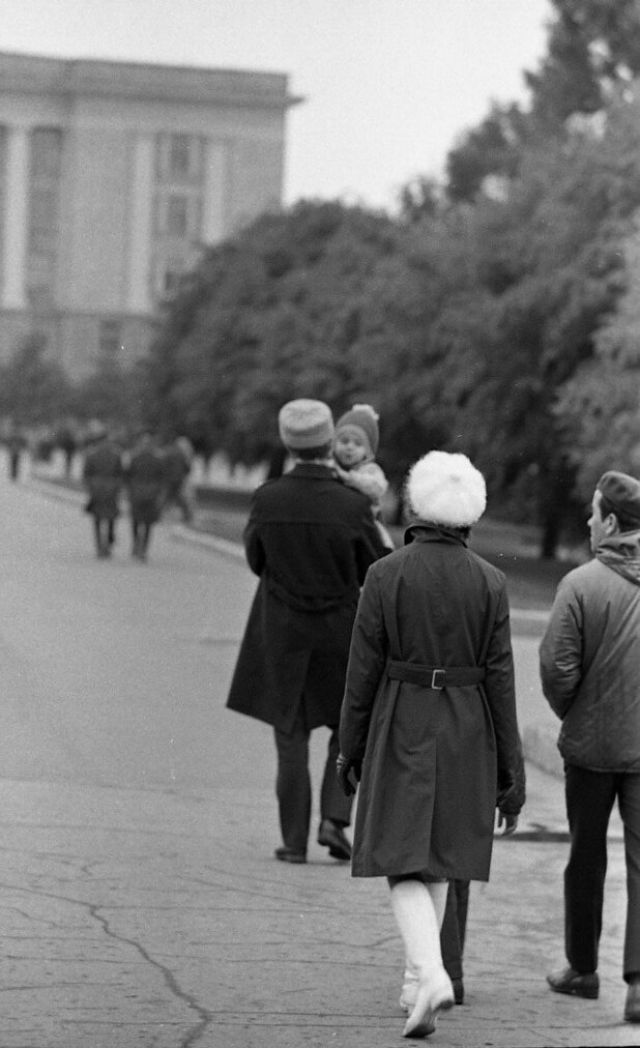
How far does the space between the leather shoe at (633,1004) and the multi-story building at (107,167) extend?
10.2 metres

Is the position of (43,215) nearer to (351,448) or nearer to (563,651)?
(351,448)

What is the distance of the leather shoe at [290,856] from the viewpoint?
26.4 feet

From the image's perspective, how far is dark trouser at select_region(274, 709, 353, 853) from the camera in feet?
26.2

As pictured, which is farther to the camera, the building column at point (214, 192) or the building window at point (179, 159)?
the building column at point (214, 192)

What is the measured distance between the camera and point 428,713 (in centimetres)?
566

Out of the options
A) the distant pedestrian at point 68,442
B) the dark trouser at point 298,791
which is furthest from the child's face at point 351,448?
the distant pedestrian at point 68,442

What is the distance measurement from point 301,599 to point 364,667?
225cm

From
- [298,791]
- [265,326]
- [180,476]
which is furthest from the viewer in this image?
[265,326]

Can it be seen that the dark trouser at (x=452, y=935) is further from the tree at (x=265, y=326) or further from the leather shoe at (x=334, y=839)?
the tree at (x=265, y=326)

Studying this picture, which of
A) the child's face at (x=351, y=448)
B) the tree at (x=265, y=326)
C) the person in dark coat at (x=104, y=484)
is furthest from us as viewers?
the tree at (x=265, y=326)

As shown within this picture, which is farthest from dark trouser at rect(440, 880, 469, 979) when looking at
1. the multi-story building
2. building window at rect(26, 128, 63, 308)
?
building window at rect(26, 128, 63, 308)

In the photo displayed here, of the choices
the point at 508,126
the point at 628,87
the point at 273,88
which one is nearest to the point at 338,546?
the point at 273,88

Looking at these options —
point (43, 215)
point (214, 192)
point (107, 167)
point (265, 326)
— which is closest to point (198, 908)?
point (43, 215)

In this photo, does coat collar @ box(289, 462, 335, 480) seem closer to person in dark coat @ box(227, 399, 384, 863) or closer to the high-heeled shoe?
person in dark coat @ box(227, 399, 384, 863)
